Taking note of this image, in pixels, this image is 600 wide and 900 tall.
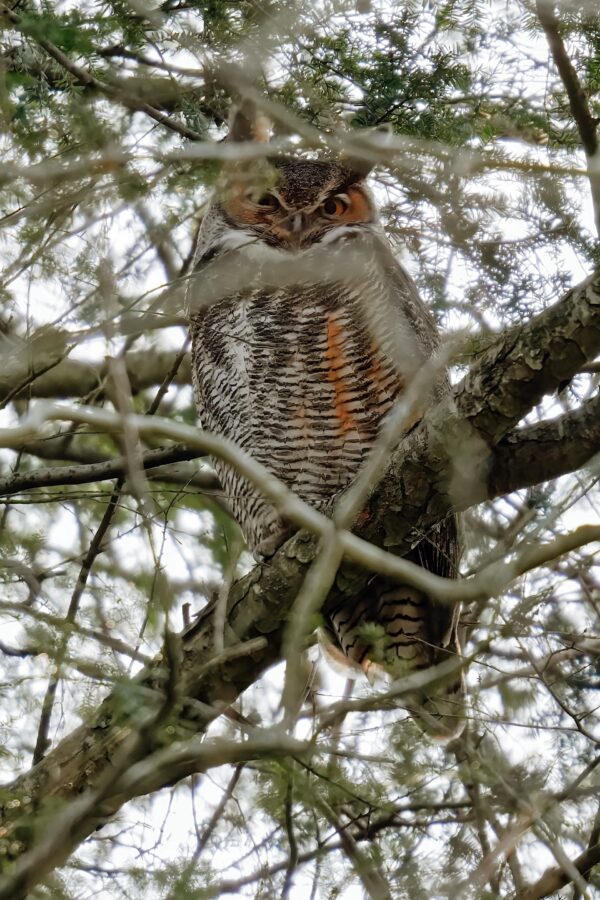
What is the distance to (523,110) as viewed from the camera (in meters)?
3.62

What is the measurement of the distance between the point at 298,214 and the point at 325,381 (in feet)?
2.93

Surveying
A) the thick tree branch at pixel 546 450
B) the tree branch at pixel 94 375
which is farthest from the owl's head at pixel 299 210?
the thick tree branch at pixel 546 450

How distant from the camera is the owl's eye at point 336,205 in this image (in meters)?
4.44

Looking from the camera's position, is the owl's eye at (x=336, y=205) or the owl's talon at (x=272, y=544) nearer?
the owl's talon at (x=272, y=544)

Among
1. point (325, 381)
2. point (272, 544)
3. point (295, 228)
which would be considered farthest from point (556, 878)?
point (295, 228)

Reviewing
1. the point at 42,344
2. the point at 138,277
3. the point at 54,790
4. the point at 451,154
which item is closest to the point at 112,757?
the point at 54,790

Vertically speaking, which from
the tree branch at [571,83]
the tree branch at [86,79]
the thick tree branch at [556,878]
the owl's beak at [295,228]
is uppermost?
the owl's beak at [295,228]

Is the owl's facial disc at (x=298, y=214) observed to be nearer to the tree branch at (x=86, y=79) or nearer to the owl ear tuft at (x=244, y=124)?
the owl ear tuft at (x=244, y=124)

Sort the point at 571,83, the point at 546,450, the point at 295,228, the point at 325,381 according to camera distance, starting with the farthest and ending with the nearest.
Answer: the point at 295,228 → the point at 325,381 → the point at 571,83 → the point at 546,450

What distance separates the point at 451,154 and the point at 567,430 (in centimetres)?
81

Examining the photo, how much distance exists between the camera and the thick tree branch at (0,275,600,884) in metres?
2.50

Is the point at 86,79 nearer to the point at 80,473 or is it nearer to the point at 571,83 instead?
the point at 80,473

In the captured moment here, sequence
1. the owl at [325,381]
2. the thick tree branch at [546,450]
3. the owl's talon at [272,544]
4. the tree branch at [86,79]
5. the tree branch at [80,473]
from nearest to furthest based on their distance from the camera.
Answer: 1. the thick tree branch at [546,450]
2. the tree branch at [86,79]
3. the tree branch at [80,473]
4. the owl's talon at [272,544]
5. the owl at [325,381]

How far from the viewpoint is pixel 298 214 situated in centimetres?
435
